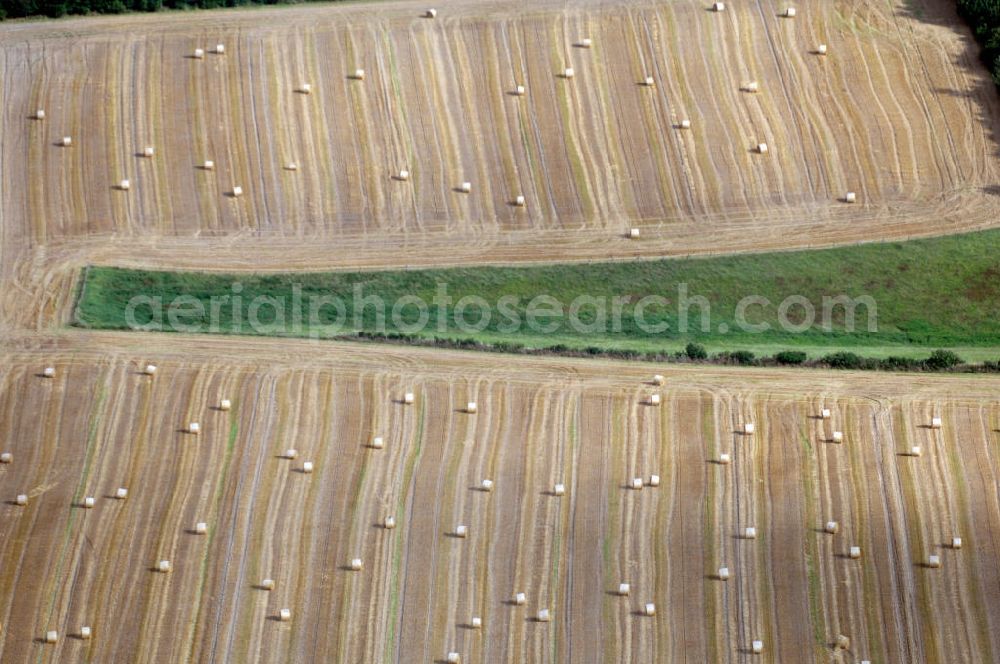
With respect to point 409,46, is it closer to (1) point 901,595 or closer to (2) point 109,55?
(2) point 109,55

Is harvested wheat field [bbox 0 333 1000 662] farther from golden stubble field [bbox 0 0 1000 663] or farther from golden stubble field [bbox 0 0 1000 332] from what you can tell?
golden stubble field [bbox 0 0 1000 332]

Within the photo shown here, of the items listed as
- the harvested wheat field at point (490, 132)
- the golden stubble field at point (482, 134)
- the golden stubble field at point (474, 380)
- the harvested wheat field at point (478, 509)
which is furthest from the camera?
the harvested wheat field at point (490, 132)

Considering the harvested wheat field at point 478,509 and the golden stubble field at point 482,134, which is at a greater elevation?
the golden stubble field at point 482,134

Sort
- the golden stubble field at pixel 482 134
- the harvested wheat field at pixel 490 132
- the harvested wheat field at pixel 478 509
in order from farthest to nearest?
the harvested wheat field at pixel 490 132
the golden stubble field at pixel 482 134
the harvested wheat field at pixel 478 509

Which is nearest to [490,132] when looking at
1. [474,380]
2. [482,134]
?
[482,134]

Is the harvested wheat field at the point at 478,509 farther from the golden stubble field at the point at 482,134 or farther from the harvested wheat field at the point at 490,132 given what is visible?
the harvested wheat field at the point at 490,132

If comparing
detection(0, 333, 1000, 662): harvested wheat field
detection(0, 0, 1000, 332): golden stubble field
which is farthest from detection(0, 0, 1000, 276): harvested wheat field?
detection(0, 333, 1000, 662): harvested wheat field

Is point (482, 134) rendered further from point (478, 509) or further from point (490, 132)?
point (478, 509)

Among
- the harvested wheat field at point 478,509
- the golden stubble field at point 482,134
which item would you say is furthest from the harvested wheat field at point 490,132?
the harvested wheat field at point 478,509
